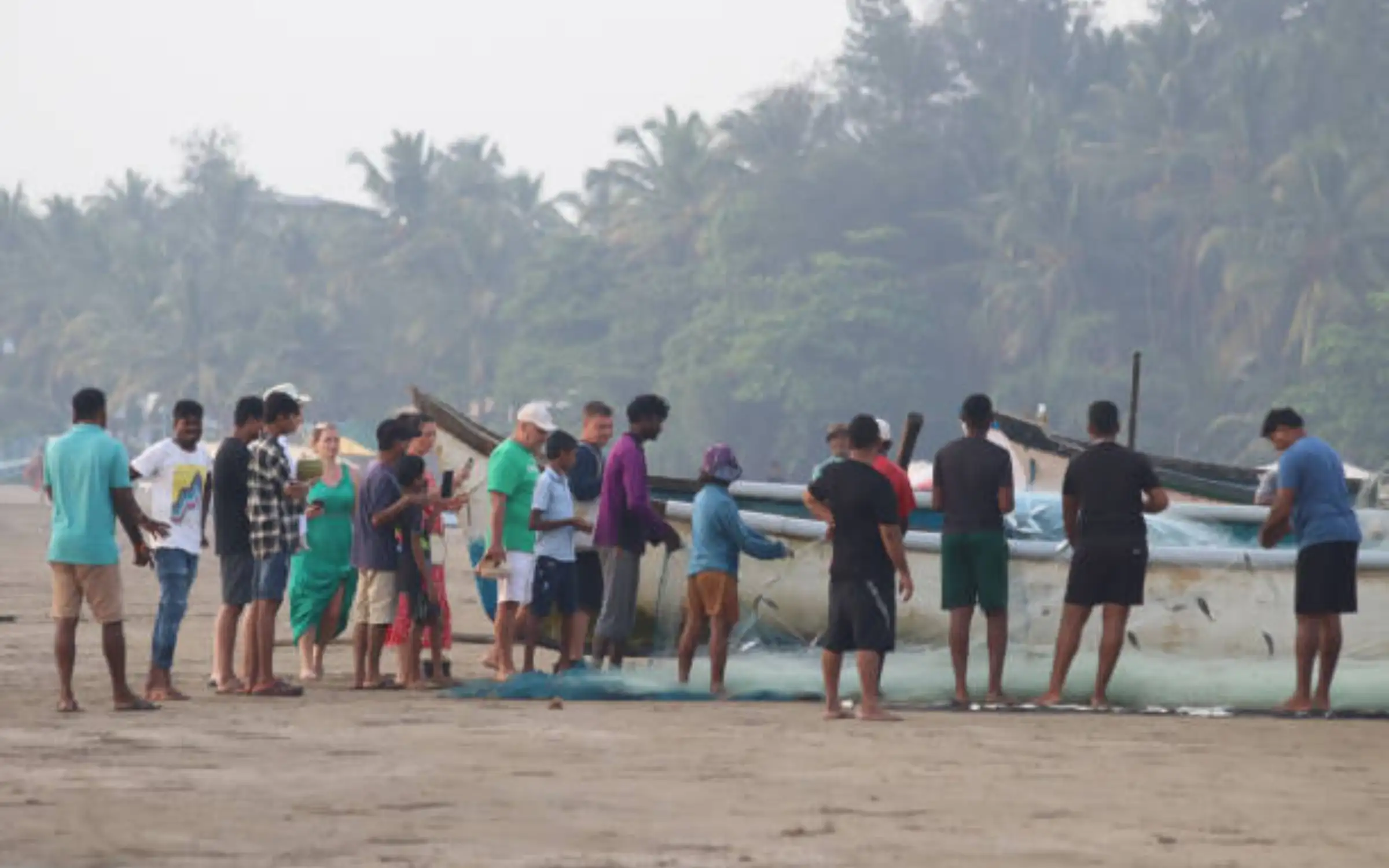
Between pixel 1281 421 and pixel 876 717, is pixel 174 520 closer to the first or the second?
pixel 876 717

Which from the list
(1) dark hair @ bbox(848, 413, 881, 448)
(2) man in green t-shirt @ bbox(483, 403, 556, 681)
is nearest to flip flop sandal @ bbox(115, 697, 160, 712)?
(2) man in green t-shirt @ bbox(483, 403, 556, 681)

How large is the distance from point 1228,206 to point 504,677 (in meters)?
70.8

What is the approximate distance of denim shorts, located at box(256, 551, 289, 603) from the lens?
41.9 feet

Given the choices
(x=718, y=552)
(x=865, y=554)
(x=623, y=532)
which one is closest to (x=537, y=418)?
(x=623, y=532)

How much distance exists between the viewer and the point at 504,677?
44.6 feet

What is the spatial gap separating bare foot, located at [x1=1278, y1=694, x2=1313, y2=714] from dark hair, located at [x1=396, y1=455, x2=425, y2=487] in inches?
170

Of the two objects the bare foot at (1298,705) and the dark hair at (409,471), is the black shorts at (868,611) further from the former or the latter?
the dark hair at (409,471)

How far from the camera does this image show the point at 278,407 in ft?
42.0

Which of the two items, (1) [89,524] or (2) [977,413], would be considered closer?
(1) [89,524]

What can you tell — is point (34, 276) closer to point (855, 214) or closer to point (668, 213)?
point (668, 213)

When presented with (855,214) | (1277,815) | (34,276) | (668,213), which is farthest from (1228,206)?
(1277,815)

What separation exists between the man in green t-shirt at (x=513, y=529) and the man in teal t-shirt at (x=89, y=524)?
2212mm

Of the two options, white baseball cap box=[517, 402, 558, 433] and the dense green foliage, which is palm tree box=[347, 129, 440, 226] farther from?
white baseball cap box=[517, 402, 558, 433]

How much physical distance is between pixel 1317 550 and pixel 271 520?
4.90m
